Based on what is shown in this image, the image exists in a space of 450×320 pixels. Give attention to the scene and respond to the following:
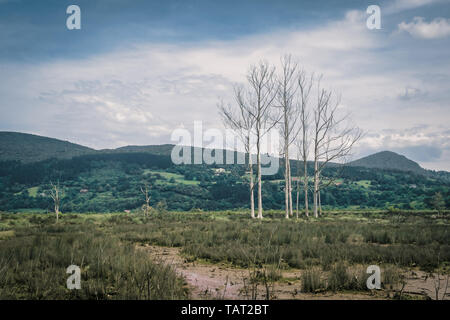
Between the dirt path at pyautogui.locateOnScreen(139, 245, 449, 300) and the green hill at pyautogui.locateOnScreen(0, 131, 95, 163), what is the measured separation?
389 feet

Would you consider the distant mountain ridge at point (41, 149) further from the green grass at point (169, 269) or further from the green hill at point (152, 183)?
the green grass at point (169, 269)

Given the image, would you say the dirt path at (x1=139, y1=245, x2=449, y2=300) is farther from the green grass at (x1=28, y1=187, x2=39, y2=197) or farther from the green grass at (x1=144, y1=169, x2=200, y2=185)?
the green grass at (x1=144, y1=169, x2=200, y2=185)

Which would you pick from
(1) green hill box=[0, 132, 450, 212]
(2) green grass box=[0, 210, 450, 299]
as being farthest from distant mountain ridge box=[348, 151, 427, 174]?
(2) green grass box=[0, 210, 450, 299]

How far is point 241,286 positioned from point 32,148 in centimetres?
13848

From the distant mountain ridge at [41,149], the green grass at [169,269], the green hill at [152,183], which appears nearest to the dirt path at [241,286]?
the green grass at [169,269]

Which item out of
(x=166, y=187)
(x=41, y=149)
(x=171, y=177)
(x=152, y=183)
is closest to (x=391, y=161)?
(x=171, y=177)

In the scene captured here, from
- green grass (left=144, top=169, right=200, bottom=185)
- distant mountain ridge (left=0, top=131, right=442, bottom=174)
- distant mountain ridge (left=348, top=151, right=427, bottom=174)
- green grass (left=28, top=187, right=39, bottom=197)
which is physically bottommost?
green grass (left=28, top=187, right=39, bottom=197)

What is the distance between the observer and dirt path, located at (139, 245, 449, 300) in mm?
4852

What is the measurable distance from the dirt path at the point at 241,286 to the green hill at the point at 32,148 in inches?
4663

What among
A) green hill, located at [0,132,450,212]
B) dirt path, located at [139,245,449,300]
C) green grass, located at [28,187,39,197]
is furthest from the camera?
green grass, located at [28,187,39,197]

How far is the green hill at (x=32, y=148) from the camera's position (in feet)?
356

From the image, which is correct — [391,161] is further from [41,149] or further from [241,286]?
[241,286]

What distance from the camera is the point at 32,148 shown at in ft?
387
